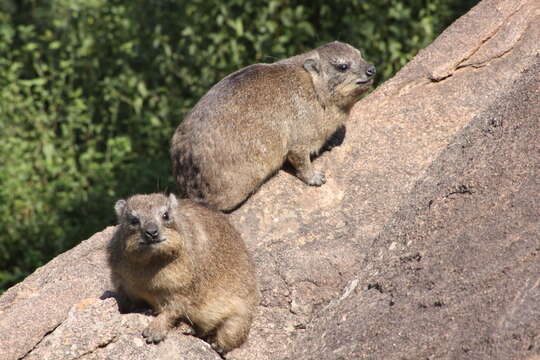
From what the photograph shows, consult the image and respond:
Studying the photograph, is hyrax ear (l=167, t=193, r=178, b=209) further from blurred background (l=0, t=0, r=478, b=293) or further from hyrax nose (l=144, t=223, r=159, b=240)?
blurred background (l=0, t=0, r=478, b=293)

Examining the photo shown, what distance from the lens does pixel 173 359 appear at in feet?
17.3

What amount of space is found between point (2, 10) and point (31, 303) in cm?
695

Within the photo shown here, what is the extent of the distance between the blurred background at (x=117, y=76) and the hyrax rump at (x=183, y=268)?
3687 millimetres

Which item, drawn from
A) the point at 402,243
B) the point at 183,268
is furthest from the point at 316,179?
the point at 183,268

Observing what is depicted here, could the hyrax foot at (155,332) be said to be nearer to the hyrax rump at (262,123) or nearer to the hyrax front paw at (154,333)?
the hyrax front paw at (154,333)

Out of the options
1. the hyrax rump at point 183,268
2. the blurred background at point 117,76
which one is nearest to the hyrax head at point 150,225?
the hyrax rump at point 183,268

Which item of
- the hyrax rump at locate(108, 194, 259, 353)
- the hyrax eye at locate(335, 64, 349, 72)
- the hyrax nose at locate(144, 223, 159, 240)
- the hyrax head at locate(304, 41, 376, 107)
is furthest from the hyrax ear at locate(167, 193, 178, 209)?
the hyrax eye at locate(335, 64, 349, 72)

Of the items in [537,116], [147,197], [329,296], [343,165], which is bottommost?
[329,296]

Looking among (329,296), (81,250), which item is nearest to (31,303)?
(81,250)

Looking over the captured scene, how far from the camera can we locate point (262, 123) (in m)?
7.10

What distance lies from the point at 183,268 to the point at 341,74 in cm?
286

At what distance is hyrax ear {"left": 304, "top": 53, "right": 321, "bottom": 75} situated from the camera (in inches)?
297

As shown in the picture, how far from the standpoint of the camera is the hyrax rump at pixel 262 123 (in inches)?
269

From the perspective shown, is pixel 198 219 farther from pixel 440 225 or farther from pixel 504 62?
pixel 504 62
